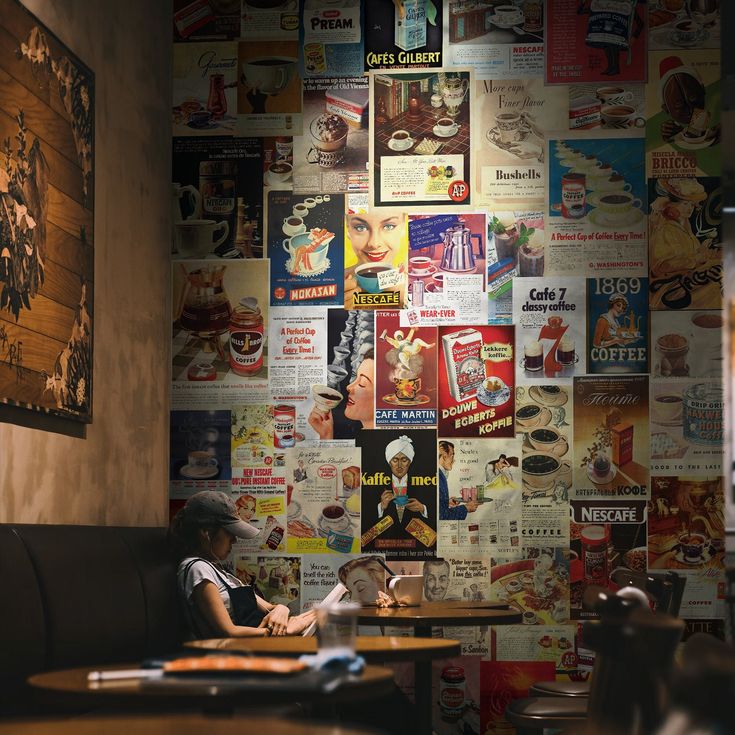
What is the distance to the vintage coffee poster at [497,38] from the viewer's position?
477 centimetres

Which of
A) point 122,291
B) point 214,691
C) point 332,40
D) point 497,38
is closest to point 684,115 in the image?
point 497,38

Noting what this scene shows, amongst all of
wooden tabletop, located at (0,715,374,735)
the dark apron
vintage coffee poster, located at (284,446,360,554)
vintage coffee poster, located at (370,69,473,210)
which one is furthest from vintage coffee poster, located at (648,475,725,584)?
wooden tabletop, located at (0,715,374,735)

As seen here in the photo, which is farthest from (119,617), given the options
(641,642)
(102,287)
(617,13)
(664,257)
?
(617,13)

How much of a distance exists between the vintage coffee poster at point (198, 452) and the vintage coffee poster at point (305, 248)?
0.61 m

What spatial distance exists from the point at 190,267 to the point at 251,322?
0.39 meters

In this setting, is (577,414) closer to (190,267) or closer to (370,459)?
(370,459)

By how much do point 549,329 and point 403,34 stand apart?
A: 1508 mm

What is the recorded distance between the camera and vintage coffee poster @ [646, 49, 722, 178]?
15.2ft

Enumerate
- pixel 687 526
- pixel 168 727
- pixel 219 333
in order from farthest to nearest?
pixel 219 333, pixel 687 526, pixel 168 727

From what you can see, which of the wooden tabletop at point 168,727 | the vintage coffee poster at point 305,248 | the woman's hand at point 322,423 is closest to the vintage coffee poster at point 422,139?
the vintage coffee poster at point 305,248

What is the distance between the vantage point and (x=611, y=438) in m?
4.57

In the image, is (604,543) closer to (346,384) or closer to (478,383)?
(478,383)

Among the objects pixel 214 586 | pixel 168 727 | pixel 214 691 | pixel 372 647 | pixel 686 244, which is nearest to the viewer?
pixel 168 727

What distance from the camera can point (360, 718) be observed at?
3.66 meters
